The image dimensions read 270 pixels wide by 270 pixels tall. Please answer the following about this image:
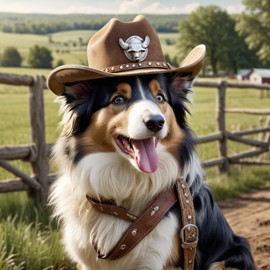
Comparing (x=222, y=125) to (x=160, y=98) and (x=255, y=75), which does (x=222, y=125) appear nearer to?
(x=160, y=98)

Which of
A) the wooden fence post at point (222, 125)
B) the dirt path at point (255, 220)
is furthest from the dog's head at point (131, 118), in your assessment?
the wooden fence post at point (222, 125)

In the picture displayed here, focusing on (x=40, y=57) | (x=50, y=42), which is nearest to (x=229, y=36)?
(x=50, y=42)

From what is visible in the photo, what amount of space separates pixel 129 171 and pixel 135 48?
2.20 ft

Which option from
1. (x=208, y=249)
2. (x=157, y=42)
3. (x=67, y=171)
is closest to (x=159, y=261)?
(x=208, y=249)

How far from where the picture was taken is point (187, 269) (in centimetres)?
267

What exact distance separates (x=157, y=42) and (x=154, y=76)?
24cm

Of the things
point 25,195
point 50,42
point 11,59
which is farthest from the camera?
point 50,42

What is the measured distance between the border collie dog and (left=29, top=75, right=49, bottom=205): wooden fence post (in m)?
2.56

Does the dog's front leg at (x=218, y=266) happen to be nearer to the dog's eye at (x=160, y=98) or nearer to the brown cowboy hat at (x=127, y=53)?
the dog's eye at (x=160, y=98)

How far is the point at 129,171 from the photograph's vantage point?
2.67 m

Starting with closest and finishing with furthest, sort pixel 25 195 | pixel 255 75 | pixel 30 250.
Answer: pixel 30 250 < pixel 25 195 < pixel 255 75

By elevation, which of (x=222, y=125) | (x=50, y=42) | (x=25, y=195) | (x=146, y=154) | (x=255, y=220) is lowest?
(x=255, y=220)

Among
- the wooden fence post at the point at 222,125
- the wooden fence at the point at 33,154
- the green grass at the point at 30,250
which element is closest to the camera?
the green grass at the point at 30,250

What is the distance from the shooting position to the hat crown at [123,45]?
258 cm
